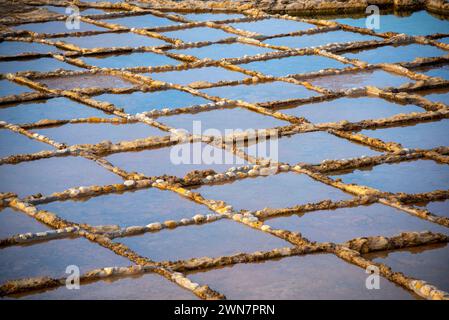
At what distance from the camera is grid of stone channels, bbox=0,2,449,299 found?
3.38m

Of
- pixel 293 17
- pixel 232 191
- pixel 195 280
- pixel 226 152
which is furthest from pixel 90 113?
pixel 293 17

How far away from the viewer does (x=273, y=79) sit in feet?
18.0

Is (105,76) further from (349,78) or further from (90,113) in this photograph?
A: (349,78)

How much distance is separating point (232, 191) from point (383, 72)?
6.60 ft

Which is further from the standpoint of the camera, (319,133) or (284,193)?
(319,133)

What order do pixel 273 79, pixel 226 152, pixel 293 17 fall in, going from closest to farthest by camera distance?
1. pixel 226 152
2. pixel 273 79
3. pixel 293 17

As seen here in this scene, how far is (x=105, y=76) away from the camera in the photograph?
5.63 m

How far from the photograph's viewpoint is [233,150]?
14.4 ft

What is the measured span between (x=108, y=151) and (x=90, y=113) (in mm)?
603

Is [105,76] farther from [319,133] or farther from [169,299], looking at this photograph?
[169,299]

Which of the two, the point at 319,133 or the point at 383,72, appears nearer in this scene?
the point at 319,133

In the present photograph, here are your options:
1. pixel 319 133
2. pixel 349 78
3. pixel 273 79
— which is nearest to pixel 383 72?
pixel 349 78

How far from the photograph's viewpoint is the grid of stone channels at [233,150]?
11.1 ft

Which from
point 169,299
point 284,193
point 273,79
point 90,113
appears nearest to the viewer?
point 169,299
